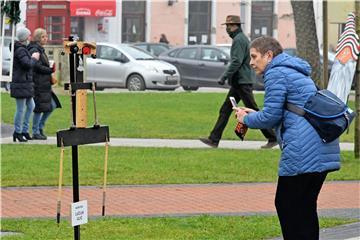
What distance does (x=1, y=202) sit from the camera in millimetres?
10078

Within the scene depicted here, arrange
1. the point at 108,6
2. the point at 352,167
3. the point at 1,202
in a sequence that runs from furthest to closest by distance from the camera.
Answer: the point at 108,6 < the point at 352,167 < the point at 1,202

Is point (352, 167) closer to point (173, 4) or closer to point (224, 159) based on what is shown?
point (224, 159)

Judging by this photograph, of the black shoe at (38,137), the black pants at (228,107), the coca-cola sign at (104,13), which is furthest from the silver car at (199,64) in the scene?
the black pants at (228,107)

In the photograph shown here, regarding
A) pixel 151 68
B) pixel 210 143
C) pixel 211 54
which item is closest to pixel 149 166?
pixel 210 143

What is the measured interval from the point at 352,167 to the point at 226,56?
18554 mm

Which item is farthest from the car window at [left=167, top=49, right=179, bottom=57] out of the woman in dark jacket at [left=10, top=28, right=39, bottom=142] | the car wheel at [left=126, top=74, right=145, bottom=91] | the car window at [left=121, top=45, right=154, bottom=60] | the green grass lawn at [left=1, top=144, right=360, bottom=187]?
the green grass lawn at [left=1, top=144, right=360, bottom=187]

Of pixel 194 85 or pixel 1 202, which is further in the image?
pixel 194 85

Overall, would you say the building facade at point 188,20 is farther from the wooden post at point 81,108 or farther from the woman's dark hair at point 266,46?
the woman's dark hair at point 266,46

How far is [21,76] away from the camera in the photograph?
15141 mm

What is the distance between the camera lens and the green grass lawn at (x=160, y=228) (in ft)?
27.2

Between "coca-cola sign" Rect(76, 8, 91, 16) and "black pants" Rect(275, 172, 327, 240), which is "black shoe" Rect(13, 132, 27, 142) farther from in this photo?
"coca-cola sign" Rect(76, 8, 91, 16)

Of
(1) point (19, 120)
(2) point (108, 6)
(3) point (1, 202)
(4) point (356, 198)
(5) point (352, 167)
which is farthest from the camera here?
(2) point (108, 6)

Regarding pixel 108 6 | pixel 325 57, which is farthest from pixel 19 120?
pixel 108 6

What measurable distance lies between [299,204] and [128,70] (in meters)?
21.9
